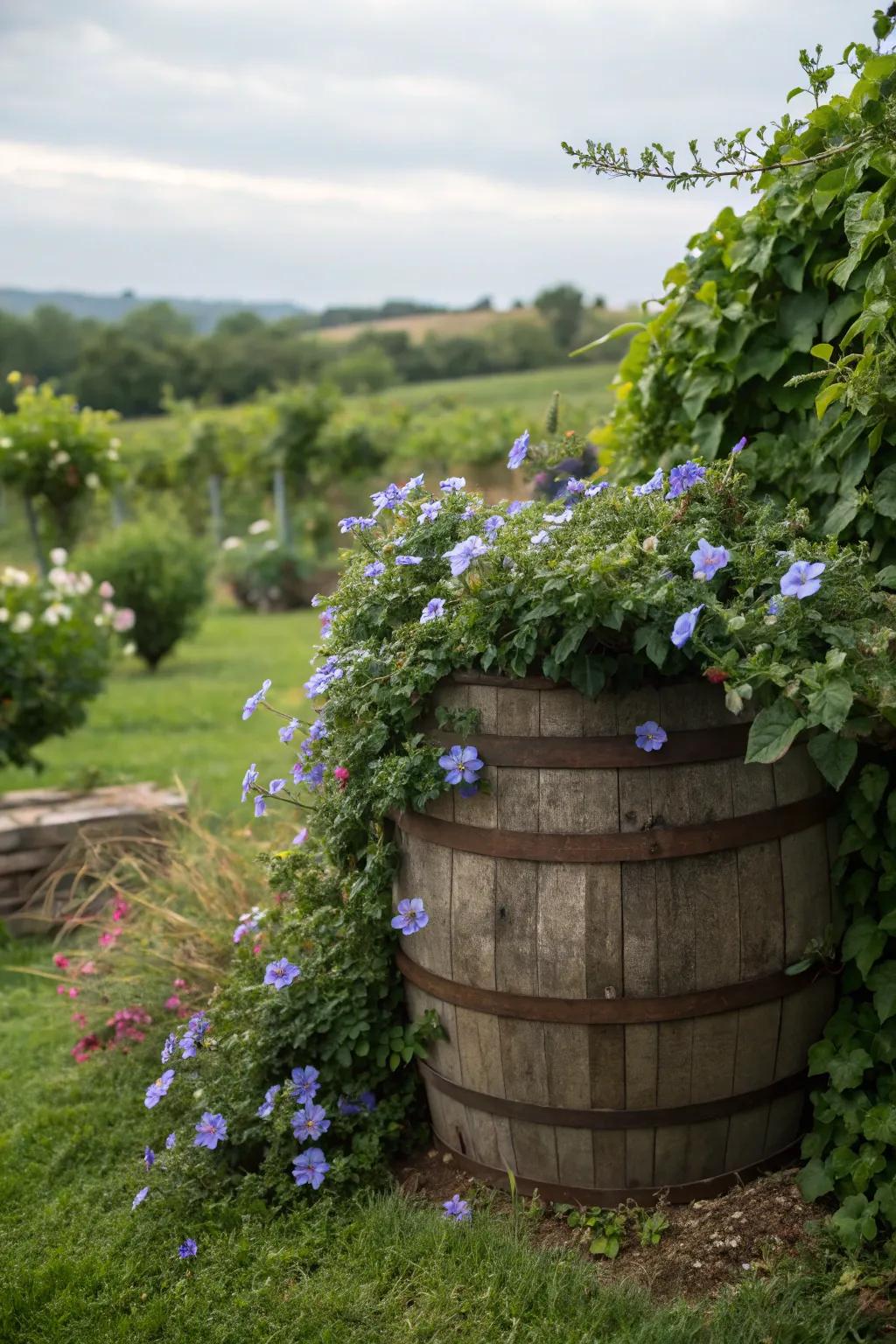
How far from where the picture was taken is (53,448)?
9.55 meters

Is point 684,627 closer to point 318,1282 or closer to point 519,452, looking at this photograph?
point 519,452

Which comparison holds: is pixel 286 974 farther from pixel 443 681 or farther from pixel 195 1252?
pixel 443 681

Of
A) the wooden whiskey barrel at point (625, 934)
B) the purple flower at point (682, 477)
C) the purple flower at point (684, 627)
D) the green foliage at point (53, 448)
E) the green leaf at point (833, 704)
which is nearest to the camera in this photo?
the green leaf at point (833, 704)

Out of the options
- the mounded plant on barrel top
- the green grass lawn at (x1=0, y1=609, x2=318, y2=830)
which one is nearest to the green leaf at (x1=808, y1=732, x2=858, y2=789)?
the mounded plant on barrel top

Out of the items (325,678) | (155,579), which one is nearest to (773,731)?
(325,678)

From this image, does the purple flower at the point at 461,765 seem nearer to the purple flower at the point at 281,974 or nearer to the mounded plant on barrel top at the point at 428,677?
the mounded plant on barrel top at the point at 428,677

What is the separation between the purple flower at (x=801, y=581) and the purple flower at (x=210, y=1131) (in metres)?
1.71

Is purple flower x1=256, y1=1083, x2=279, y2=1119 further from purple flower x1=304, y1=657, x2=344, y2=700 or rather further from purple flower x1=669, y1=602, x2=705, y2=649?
purple flower x1=669, y1=602, x2=705, y2=649

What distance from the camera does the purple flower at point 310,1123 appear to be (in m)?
2.59

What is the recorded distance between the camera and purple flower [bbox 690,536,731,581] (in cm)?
215

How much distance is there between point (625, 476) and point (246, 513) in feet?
62.0

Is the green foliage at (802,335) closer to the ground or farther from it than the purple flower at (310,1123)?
farther from it

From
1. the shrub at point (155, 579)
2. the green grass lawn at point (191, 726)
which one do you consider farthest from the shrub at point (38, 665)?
the shrub at point (155, 579)

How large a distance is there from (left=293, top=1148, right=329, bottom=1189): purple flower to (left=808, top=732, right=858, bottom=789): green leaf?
1394 millimetres
